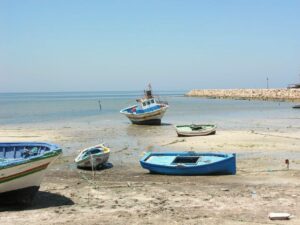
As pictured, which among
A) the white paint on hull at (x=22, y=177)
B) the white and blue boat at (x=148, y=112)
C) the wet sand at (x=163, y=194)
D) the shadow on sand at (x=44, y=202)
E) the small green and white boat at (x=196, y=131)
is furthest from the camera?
the white and blue boat at (x=148, y=112)

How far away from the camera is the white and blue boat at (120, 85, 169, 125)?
130ft

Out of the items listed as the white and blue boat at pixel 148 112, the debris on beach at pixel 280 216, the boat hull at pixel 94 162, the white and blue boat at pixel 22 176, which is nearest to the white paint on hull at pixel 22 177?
the white and blue boat at pixel 22 176

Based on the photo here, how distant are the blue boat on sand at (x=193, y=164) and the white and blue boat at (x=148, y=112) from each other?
21.0 meters

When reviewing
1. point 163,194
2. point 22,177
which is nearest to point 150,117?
point 163,194

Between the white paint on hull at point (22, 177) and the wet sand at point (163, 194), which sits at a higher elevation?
the white paint on hull at point (22, 177)

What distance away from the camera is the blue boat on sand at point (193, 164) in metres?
16.7

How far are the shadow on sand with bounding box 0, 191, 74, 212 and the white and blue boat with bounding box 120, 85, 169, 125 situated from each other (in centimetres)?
2553

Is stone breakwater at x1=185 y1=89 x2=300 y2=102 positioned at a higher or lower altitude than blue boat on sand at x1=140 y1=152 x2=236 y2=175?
lower

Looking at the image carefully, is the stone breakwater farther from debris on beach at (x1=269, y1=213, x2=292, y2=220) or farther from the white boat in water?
debris on beach at (x1=269, y1=213, x2=292, y2=220)

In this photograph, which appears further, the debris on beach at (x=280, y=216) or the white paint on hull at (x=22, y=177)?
the white paint on hull at (x=22, y=177)

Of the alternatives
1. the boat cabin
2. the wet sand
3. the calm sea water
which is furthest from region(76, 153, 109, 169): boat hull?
the boat cabin

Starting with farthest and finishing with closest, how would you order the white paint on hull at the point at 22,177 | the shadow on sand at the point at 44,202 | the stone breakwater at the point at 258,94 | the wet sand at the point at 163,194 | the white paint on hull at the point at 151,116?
the stone breakwater at the point at 258,94
the white paint on hull at the point at 151,116
the shadow on sand at the point at 44,202
the white paint on hull at the point at 22,177
the wet sand at the point at 163,194

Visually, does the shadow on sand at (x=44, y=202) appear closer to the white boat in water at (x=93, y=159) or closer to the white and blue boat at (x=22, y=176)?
the white and blue boat at (x=22, y=176)

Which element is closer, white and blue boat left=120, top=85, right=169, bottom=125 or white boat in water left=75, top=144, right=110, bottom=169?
white boat in water left=75, top=144, right=110, bottom=169
